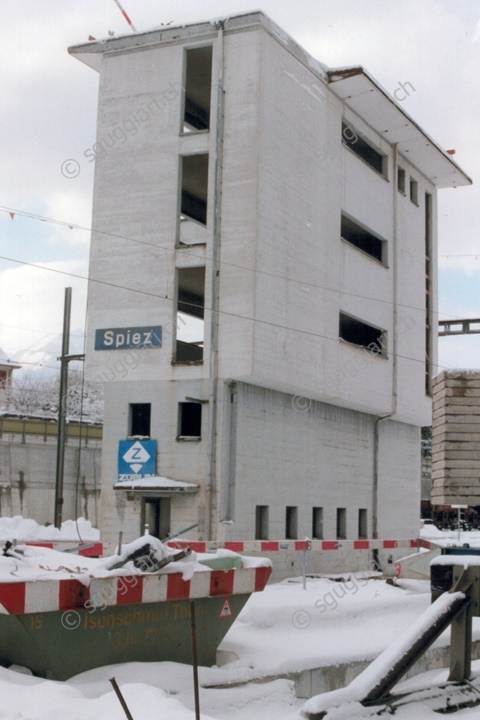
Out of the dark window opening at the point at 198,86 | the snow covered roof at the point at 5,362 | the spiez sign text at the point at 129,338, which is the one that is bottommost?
the spiez sign text at the point at 129,338

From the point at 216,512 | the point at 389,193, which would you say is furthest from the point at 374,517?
the point at 389,193

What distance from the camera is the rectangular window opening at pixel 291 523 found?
26969mm

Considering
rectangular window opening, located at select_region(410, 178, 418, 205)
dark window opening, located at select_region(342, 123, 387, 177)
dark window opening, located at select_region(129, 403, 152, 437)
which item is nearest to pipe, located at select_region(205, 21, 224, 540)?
dark window opening, located at select_region(129, 403, 152, 437)

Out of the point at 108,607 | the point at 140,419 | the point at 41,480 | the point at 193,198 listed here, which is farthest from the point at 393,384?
the point at 108,607

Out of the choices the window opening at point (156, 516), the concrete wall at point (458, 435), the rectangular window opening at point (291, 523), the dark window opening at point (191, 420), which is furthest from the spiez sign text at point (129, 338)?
the concrete wall at point (458, 435)

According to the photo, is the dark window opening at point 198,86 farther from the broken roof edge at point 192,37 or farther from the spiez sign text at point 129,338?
the spiez sign text at point 129,338

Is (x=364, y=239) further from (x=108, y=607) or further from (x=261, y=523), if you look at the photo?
(x=108, y=607)

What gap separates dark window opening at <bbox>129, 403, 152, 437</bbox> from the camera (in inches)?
1011

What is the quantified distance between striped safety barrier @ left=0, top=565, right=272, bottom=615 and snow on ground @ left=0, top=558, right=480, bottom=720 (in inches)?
24.1

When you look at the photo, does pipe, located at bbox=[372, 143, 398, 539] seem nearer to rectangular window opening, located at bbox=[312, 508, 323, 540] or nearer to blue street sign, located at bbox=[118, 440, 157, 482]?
rectangular window opening, located at bbox=[312, 508, 323, 540]

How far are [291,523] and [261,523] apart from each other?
5.63 feet

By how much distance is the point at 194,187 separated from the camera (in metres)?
30.1

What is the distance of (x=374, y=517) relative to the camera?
31688 millimetres

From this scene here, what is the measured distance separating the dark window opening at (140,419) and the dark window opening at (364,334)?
328 inches
